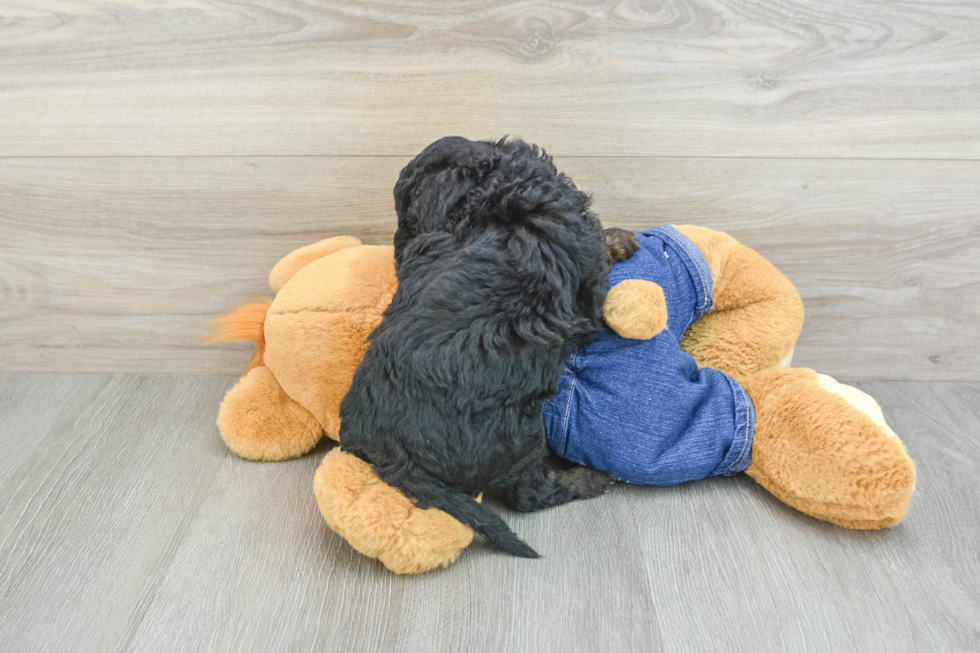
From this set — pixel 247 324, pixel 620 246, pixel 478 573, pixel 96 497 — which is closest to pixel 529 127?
pixel 620 246

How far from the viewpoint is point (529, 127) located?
93 centimetres

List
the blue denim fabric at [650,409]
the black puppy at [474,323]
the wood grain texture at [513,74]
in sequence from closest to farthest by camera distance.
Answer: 1. the black puppy at [474,323]
2. the blue denim fabric at [650,409]
3. the wood grain texture at [513,74]

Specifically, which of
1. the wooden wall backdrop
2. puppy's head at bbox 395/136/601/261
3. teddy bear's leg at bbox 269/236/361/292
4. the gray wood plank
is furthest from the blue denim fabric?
the gray wood plank

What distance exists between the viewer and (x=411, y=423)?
0.67 metres

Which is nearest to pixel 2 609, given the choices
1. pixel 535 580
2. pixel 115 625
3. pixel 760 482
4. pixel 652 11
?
pixel 115 625

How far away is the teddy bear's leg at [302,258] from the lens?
2.97 feet

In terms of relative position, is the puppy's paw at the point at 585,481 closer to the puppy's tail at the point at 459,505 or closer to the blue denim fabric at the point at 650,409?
the blue denim fabric at the point at 650,409

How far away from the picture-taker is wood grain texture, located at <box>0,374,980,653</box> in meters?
0.64

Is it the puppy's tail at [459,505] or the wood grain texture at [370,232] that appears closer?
the puppy's tail at [459,505]

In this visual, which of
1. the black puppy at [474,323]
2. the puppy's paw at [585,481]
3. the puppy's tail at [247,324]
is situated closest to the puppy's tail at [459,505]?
the black puppy at [474,323]

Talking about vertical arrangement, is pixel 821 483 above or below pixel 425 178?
below

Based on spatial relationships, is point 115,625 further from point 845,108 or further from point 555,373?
point 845,108

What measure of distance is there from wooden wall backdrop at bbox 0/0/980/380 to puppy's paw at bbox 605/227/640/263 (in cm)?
19

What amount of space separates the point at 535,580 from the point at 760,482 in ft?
1.00
